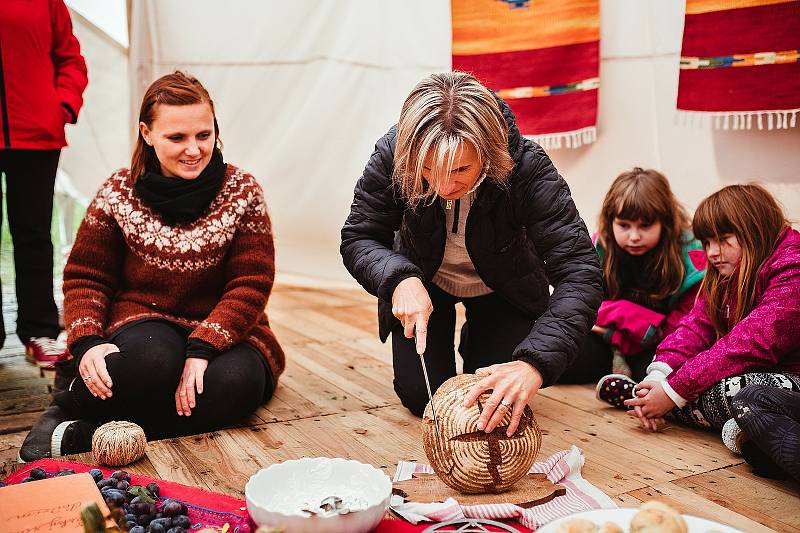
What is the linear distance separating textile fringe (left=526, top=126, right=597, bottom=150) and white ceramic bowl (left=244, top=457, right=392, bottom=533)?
215cm

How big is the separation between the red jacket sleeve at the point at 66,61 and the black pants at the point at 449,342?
150 centimetres

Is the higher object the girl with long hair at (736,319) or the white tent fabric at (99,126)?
the white tent fabric at (99,126)

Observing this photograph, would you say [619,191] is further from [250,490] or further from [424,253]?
[250,490]

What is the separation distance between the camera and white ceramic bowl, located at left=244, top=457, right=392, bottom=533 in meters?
1.31

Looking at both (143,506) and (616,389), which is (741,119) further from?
(143,506)

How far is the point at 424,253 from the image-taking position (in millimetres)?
2137

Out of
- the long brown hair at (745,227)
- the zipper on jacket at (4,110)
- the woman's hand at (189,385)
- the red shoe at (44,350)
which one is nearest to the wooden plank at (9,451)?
the woman's hand at (189,385)

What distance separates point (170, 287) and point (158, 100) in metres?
0.52

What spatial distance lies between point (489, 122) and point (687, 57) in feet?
4.94

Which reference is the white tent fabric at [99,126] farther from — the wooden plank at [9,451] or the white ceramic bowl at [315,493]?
the white ceramic bowl at [315,493]

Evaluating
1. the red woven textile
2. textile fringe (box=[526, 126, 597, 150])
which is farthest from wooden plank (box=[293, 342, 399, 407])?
textile fringe (box=[526, 126, 597, 150])

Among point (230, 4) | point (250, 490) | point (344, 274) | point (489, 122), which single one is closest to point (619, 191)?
point (489, 122)

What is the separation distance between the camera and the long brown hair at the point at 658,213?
2.55m

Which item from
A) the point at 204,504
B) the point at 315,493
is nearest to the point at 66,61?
the point at 204,504
